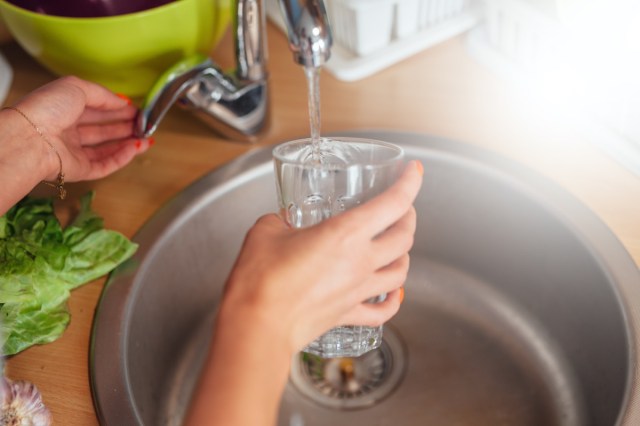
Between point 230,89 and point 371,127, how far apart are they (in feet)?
0.63

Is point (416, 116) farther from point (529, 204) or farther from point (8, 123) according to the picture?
point (8, 123)

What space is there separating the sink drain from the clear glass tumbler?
6.1 inches

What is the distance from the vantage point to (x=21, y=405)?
23.2 inches

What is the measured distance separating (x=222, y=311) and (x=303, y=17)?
0.28m

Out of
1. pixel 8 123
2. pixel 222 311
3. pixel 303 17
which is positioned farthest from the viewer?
pixel 8 123

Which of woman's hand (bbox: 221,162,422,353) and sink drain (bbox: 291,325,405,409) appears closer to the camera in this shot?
woman's hand (bbox: 221,162,422,353)

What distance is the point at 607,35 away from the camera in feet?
2.50

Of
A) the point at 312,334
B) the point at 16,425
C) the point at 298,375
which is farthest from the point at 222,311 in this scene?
the point at 298,375

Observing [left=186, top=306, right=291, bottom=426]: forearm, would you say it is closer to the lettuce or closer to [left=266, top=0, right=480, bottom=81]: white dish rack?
the lettuce

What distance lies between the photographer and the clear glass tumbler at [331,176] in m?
0.62

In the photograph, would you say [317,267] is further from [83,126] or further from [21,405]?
Result: [83,126]

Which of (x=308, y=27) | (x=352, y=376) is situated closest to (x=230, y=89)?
(x=308, y=27)

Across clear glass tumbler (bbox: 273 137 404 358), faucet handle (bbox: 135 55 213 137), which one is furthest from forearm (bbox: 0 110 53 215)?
clear glass tumbler (bbox: 273 137 404 358)

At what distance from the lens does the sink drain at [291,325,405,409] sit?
811 mm
